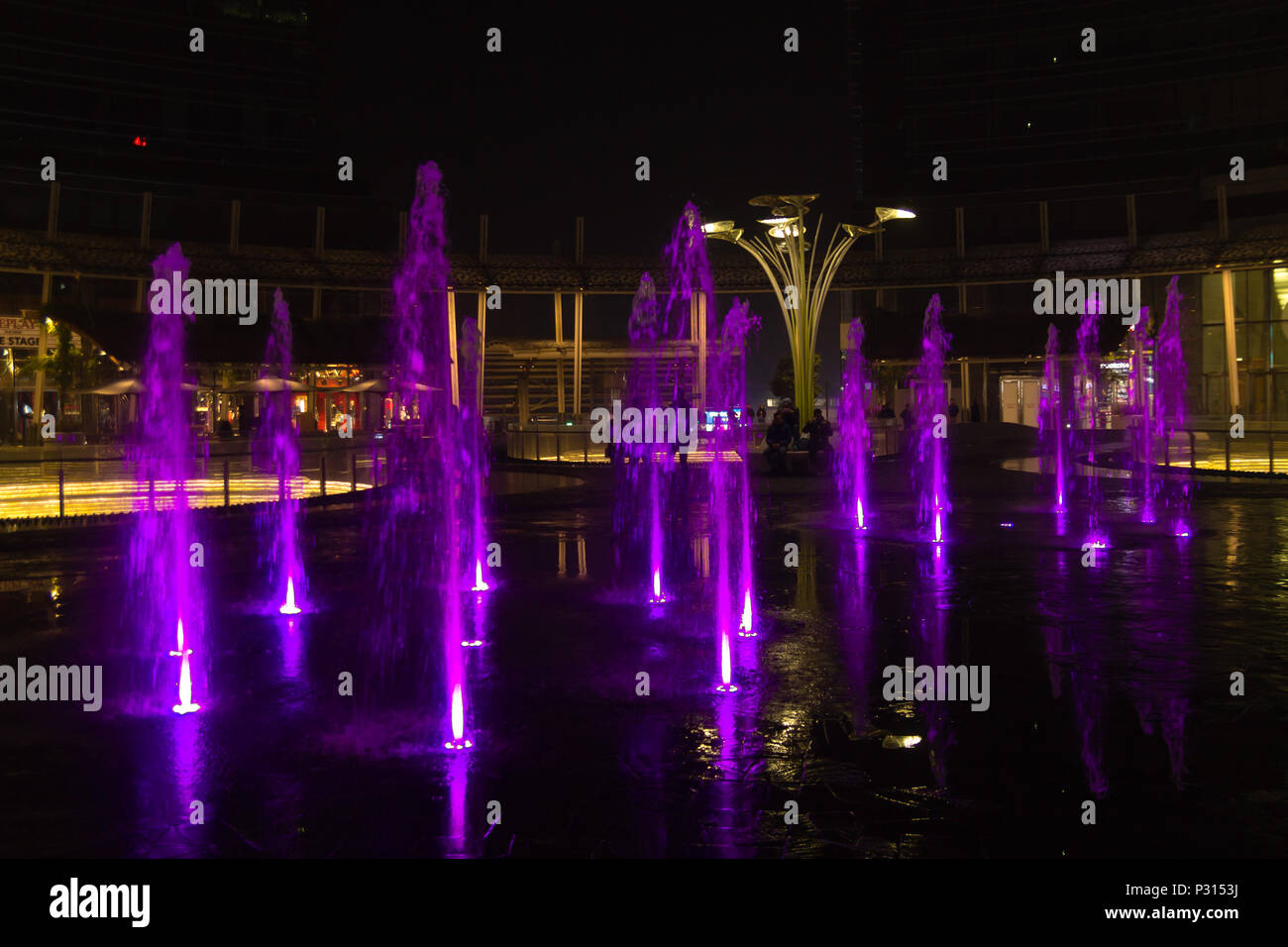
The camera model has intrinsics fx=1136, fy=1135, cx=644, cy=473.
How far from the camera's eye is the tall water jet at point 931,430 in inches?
638

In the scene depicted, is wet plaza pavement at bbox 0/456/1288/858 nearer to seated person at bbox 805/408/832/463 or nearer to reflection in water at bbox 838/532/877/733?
reflection in water at bbox 838/532/877/733

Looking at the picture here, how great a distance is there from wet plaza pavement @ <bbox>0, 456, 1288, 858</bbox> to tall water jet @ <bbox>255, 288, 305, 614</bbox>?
29 cm

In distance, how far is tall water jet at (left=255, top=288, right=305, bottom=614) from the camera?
415 inches

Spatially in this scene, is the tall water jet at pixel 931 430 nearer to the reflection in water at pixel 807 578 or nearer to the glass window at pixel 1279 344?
the reflection in water at pixel 807 578

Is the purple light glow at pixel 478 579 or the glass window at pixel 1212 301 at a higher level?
the glass window at pixel 1212 301

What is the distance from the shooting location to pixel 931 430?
1281 inches

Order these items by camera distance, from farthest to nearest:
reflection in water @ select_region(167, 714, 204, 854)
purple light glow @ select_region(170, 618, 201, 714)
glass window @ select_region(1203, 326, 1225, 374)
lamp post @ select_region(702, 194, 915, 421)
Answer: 1. glass window @ select_region(1203, 326, 1225, 374)
2. lamp post @ select_region(702, 194, 915, 421)
3. purple light glow @ select_region(170, 618, 201, 714)
4. reflection in water @ select_region(167, 714, 204, 854)

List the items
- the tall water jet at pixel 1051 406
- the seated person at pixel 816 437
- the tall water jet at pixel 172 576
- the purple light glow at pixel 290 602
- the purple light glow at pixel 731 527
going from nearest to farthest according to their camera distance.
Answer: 1. the tall water jet at pixel 172 576
2. the purple light glow at pixel 731 527
3. the purple light glow at pixel 290 602
4. the seated person at pixel 816 437
5. the tall water jet at pixel 1051 406

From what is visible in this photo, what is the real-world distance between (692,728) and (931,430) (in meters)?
28.0

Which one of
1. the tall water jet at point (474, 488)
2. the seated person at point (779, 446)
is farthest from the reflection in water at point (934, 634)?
the seated person at point (779, 446)

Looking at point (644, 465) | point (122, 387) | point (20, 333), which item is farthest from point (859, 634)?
point (20, 333)

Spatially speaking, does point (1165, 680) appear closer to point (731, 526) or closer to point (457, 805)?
point (457, 805)

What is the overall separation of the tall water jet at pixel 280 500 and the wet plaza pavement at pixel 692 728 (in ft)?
0.94

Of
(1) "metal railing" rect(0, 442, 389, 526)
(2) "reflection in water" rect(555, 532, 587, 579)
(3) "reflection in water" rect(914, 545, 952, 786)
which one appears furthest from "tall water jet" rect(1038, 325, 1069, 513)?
(3) "reflection in water" rect(914, 545, 952, 786)
